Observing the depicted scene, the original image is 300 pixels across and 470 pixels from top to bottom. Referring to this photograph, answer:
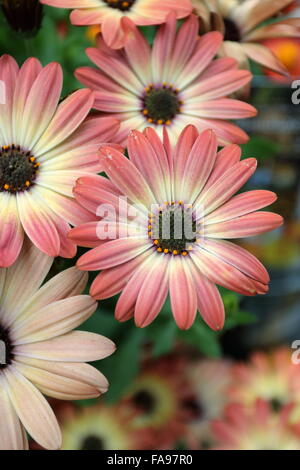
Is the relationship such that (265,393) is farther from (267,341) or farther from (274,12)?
(274,12)

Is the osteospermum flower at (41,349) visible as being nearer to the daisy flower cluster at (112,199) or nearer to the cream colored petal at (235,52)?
the daisy flower cluster at (112,199)

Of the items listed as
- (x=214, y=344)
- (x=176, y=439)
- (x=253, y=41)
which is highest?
(x=253, y=41)

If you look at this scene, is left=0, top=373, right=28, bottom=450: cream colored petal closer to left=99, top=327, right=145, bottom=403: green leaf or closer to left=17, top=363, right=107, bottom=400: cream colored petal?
left=17, top=363, right=107, bottom=400: cream colored petal

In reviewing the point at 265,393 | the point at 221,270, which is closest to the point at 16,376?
the point at 221,270

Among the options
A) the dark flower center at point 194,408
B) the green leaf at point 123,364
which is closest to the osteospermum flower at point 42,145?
the green leaf at point 123,364

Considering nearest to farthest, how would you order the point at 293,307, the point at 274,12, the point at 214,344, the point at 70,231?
1. the point at 70,231
2. the point at 274,12
3. the point at 214,344
4. the point at 293,307

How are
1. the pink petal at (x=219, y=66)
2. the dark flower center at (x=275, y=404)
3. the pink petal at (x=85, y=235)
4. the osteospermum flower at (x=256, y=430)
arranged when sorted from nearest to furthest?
the pink petal at (x=85, y=235), the pink petal at (x=219, y=66), the osteospermum flower at (x=256, y=430), the dark flower center at (x=275, y=404)

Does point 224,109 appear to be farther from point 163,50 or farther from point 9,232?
point 9,232
